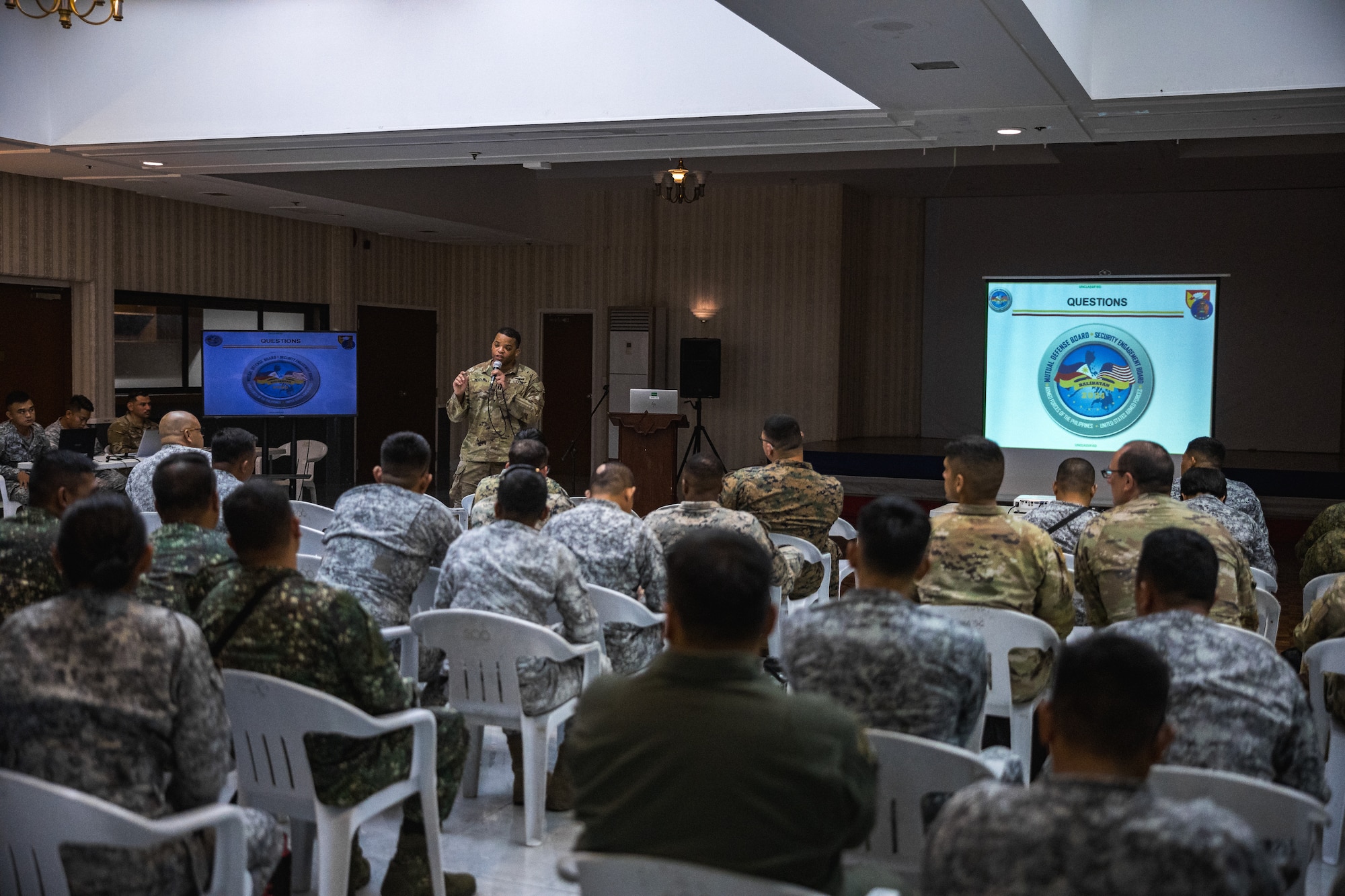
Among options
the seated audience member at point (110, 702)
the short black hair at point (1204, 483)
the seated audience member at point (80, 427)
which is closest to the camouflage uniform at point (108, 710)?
the seated audience member at point (110, 702)

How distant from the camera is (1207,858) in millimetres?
1447

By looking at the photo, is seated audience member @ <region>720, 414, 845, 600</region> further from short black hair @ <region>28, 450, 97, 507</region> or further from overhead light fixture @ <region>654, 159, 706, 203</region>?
overhead light fixture @ <region>654, 159, 706, 203</region>

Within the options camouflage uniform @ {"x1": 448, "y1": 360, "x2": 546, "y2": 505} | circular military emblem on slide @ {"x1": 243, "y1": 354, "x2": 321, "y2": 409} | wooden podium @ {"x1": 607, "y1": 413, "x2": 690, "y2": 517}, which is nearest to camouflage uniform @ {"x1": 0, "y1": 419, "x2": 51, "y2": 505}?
circular military emblem on slide @ {"x1": 243, "y1": 354, "x2": 321, "y2": 409}

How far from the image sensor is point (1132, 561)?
355 cm

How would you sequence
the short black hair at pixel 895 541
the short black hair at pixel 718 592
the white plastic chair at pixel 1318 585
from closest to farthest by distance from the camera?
the short black hair at pixel 718 592
the short black hair at pixel 895 541
the white plastic chair at pixel 1318 585

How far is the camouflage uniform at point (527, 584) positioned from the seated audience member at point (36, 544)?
1.08m

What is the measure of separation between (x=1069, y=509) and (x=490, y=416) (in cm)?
429

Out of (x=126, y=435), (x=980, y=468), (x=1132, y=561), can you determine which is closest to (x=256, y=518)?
(x=980, y=468)

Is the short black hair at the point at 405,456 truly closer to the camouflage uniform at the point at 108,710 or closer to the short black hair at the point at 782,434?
the camouflage uniform at the point at 108,710

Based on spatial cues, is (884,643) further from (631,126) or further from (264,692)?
(631,126)

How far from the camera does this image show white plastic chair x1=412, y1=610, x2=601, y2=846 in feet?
10.9

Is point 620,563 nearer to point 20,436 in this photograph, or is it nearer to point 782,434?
point 782,434

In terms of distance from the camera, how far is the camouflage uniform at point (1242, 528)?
4.65 m

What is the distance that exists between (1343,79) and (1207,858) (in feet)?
16.8
